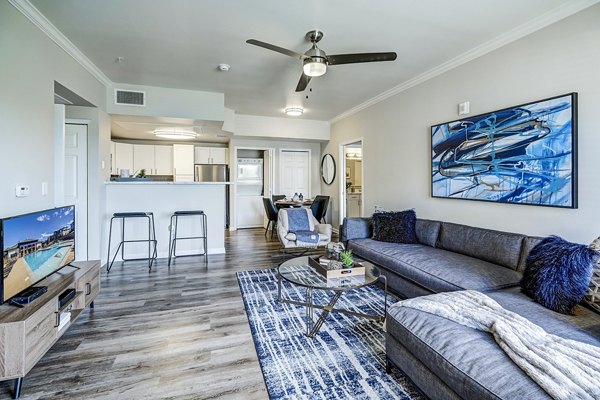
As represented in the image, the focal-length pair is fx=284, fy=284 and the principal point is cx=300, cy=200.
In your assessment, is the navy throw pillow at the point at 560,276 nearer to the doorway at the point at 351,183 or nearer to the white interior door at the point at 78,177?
the doorway at the point at 351,183

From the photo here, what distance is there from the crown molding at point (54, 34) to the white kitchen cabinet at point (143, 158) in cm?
319

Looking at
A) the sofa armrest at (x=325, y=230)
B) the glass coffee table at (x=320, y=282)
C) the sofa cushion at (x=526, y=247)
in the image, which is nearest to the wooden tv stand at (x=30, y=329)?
the glass coffee table at (x=320, y=282)

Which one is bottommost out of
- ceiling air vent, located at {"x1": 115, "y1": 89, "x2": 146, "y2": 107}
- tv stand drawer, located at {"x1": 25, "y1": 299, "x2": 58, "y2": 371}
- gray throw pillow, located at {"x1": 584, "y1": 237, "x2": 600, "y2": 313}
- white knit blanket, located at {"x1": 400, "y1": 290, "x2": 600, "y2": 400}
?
tv stand drawer, located at {"x1": 25, "y1": 299, "x2": 58, "y2": 371}

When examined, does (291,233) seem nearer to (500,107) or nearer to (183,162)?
(500,107)

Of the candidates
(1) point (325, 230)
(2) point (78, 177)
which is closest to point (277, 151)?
(1) point (325, 230)

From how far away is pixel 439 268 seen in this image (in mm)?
2504

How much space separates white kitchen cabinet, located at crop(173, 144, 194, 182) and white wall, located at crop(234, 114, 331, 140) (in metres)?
1.55

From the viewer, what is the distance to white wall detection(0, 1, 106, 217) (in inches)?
83.0

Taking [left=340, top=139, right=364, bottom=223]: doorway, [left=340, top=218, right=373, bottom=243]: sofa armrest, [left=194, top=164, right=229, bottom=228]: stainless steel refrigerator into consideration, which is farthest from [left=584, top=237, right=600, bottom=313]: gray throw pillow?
[left=194, top=164, right=229, bottom=228]: stainless steel refrigerator

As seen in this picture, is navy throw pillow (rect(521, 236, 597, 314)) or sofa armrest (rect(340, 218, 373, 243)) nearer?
navy throw pillow (rect(521, 236, 597, 314))

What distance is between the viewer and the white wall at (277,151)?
22.8 feet

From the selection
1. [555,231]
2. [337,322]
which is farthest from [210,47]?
[555,231]

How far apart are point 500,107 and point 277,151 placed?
5157mm

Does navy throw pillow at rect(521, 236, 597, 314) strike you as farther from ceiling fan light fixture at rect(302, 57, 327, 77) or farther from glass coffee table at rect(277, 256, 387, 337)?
ceiling fan light fixture at rect(302, 57, 327, 77)
